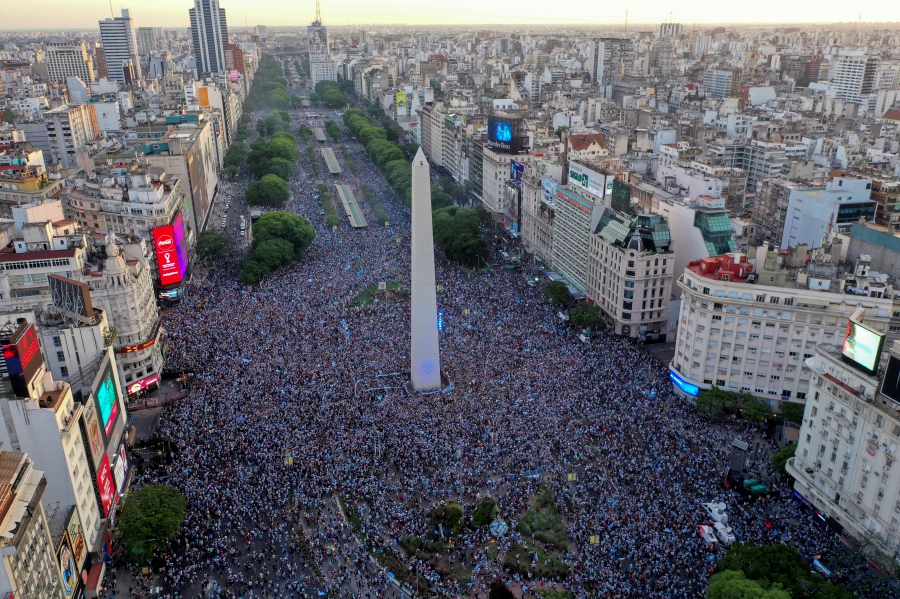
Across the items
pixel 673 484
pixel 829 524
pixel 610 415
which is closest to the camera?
pixel 829 524

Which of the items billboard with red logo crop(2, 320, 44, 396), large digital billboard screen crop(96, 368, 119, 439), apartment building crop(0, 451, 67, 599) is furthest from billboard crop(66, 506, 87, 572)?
large digital billboard screen crop(96, 368, 119, 439)

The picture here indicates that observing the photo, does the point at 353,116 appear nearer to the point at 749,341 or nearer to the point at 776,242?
the point at 776,242

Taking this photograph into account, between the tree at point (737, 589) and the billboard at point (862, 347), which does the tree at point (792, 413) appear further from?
the tree at point (737, 589)

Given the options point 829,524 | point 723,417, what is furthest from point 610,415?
point 829,524

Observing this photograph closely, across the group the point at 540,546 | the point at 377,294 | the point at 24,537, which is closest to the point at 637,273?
the point at 377,294

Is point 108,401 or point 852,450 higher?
point 108,401

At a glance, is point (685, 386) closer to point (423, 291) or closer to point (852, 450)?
point (852, 450)

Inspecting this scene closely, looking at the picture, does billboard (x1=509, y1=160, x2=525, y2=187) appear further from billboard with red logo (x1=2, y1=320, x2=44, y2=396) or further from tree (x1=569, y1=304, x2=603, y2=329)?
billboard with red logo (x1=2, y1=320, x2=44, y2=396)
